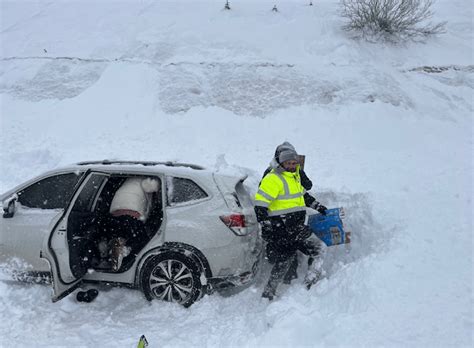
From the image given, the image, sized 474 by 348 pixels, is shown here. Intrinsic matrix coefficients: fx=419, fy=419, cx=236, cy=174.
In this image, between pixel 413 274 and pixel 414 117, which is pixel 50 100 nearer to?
pixel 414 117

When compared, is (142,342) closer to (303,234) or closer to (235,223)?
(235,223)

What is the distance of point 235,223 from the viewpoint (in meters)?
4.71

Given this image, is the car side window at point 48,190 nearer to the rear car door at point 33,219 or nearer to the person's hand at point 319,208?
the rear car door at point 33,219

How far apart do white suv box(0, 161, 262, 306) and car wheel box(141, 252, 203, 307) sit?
0.01 meters

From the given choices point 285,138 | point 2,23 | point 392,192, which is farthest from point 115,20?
point 392,192

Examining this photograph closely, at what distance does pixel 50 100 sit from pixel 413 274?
10.2 m

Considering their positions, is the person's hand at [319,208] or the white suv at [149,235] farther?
the person's hand at [319,208]

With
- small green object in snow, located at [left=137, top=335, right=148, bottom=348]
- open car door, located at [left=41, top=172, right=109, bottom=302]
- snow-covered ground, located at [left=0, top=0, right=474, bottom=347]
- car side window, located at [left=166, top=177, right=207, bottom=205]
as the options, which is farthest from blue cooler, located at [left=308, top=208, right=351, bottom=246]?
open car door, located at [left=41, top=172, right=109, bottom=302]

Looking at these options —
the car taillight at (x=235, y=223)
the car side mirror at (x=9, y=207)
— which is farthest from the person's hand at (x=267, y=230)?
the car side mirror at (x=9, y=207)

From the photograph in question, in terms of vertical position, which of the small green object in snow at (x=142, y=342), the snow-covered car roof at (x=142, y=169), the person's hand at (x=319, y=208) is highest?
the snow-covered car roof at (x=142, y=169)

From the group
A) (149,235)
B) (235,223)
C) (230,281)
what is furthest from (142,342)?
(235,223)

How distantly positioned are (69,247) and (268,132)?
5864mm

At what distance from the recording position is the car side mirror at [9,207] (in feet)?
16.1

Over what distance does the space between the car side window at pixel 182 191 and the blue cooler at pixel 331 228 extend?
1573mm
